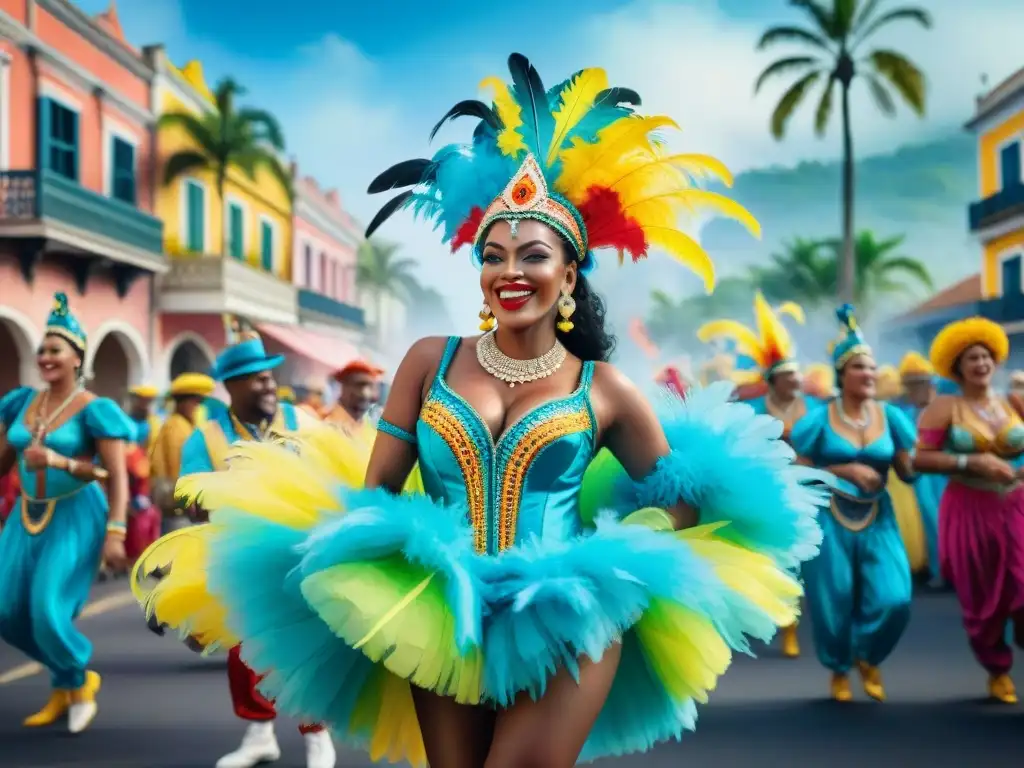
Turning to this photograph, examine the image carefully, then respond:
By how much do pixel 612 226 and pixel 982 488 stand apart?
4.47 meters

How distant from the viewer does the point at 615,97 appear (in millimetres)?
3355

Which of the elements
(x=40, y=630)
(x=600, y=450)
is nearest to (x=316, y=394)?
(x=40, y=630)

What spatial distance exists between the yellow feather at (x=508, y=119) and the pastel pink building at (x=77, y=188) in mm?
16203

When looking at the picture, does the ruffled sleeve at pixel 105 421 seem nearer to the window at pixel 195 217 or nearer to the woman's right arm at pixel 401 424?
the woman's right arm at pixel 401 424

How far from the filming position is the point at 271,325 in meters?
29.2

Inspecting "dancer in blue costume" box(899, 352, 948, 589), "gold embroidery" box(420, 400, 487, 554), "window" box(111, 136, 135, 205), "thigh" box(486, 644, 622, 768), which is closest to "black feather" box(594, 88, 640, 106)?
"gold embroidery" box(420, 400, 487, 554)

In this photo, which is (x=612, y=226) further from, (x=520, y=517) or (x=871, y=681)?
(x=871, y=681)

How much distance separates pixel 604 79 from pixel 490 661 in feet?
5.66

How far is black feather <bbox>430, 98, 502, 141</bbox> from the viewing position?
11.0 feet

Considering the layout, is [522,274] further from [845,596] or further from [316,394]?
[316,394]

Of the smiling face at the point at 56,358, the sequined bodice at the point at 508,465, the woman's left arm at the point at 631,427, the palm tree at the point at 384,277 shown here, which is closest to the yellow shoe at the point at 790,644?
the smiling face at the point at 56,358

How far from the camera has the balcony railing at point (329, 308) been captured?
106 ft

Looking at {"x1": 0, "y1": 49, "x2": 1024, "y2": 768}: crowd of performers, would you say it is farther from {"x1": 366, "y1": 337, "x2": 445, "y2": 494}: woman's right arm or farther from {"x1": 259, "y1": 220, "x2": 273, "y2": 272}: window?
{"x1": 259, "y1": 220, "x2": 273, "y2": 272}: window

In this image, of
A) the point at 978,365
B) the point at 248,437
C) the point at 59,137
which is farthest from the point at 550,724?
the point at 59,137
